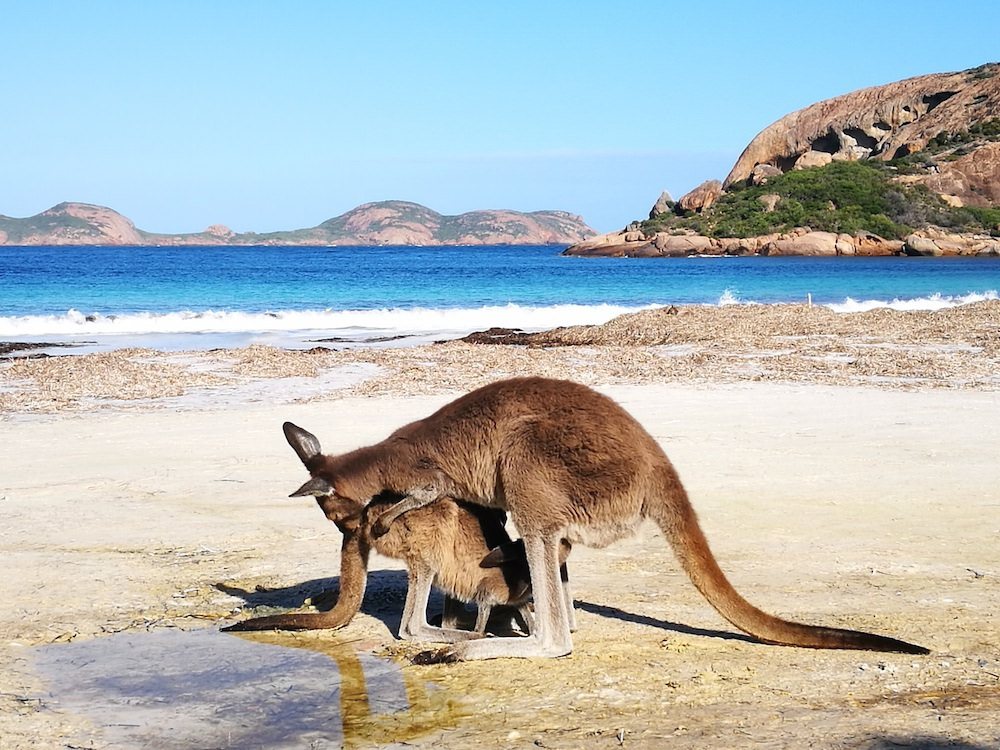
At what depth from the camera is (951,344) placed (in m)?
16.6

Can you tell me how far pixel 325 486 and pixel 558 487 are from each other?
3.02ft

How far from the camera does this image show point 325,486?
14.7 feet

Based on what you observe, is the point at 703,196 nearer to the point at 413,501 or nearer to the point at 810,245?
the point at 810,245

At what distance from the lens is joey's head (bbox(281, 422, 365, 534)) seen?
4512 millimetres

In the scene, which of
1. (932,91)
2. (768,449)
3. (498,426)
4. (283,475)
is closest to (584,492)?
(498,426)

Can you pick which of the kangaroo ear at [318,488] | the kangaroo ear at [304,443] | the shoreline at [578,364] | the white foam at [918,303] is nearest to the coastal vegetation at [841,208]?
the white foam at [918,303]

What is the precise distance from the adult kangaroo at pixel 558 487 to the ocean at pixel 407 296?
16.6 metres

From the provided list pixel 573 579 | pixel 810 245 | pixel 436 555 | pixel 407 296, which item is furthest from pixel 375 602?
pixel 810 245

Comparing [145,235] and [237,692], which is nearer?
[237,692]

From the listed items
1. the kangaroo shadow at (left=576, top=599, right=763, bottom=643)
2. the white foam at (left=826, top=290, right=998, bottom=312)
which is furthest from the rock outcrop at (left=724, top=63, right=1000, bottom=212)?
the kangaroo shadow at (left=576, top=599, right=763, bottom=643)

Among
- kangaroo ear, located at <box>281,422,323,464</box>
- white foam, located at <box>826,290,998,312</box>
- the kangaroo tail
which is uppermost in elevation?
white foam, located at <box>826,290,998,312</box>

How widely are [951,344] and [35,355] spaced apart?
13.7 metres

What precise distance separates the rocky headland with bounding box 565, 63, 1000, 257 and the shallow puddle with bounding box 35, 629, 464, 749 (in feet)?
235

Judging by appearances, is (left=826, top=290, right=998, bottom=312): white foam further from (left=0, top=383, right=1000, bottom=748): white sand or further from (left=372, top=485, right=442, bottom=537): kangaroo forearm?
(left=372, top=485, right=442, bottom=537): kangaroo forearm
